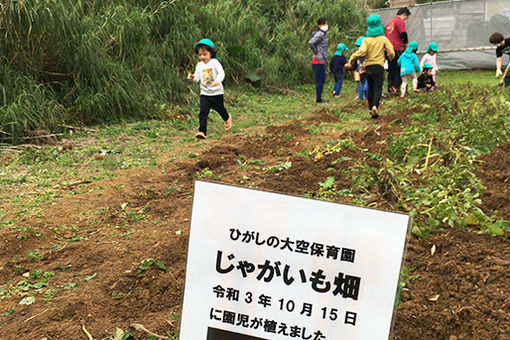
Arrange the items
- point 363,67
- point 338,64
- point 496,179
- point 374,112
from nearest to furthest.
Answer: point 496,179 → point 374,112 → point 363,67 → point 338,64

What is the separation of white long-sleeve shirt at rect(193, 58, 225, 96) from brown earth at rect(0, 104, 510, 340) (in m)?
1.86

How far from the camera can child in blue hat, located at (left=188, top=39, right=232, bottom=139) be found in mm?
6141

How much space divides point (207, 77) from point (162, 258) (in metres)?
3.99

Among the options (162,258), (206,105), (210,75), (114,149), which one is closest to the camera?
(162,258)

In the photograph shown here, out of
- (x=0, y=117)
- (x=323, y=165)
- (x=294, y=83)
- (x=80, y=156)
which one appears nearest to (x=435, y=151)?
(x=323, y=165)

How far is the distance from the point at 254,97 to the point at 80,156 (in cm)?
520

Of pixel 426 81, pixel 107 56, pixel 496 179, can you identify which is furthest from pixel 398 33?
pixel 496 179

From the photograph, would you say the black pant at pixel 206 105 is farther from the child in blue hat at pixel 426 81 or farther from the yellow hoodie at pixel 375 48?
the child in blue hat at pixel 426 81

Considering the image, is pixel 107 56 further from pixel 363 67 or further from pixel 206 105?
pixel 363 67

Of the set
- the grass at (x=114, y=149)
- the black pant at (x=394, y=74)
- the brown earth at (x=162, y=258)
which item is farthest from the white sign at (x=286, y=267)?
the black pant at (x=394, y=74)

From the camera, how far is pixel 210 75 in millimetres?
6215

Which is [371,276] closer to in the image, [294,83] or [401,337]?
[401,337]

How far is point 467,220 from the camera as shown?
281cm

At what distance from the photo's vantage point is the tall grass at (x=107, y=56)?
5914mm
